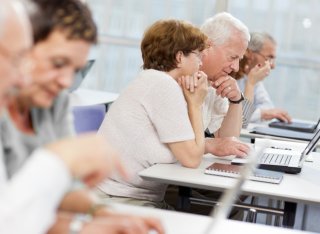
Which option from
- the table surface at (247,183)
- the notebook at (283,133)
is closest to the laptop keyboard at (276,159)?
the table surface at (247,183)

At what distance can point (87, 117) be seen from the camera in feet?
10.4

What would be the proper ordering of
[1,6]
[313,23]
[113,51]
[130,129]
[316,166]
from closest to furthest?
[1,6] < [130,129] < [316,166] < [313,23] < [113,51]

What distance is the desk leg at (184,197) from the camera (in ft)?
8.91

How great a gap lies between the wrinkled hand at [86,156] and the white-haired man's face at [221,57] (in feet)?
7.62

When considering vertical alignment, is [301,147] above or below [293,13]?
below

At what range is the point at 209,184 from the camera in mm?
2406

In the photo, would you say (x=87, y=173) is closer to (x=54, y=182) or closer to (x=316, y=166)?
(x=54, y=182)

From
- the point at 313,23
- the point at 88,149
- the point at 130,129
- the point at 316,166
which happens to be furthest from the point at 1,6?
→ the point at 313,23

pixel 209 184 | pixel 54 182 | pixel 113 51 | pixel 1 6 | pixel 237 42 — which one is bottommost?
pixel 113 51

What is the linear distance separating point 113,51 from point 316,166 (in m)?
3.31

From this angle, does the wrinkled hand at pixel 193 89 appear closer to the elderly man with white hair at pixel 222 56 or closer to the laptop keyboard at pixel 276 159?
the laptop keyboard at pixel 276 159

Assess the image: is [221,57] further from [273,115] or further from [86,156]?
[86,156]

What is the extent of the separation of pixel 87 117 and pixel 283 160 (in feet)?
3.08

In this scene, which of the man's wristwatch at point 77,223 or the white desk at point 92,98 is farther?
the white desk at point 92,98
